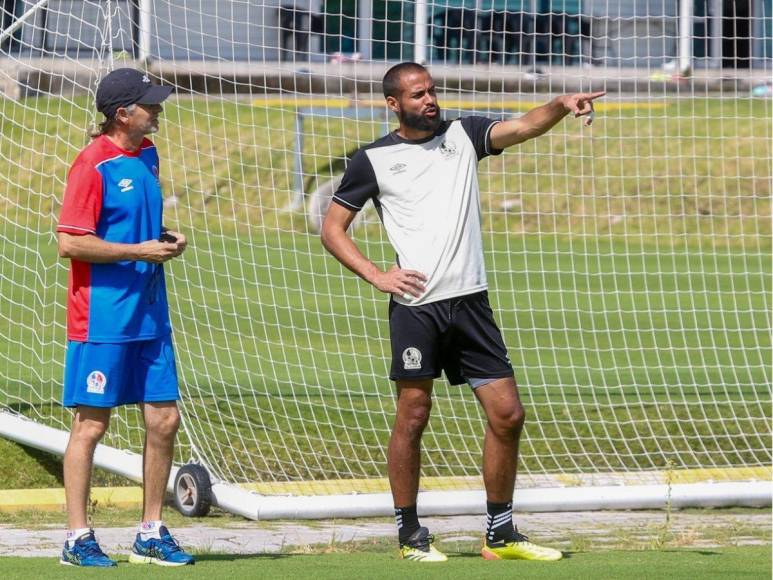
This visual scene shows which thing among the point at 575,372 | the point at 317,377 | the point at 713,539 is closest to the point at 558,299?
the point at 575,372

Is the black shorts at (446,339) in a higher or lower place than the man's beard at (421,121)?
lower

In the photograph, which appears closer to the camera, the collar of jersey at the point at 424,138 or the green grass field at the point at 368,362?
the collar of jersey at the point at 424,138

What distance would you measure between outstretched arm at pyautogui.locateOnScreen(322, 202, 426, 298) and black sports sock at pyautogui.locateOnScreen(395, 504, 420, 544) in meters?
0.92

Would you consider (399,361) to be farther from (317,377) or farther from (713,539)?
(317,377)

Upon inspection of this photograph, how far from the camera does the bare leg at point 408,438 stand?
638cm

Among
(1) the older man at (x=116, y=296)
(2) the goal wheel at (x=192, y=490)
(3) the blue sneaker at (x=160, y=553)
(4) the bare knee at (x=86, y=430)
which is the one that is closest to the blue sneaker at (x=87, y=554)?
(1) the older man at (x=116, y=296)

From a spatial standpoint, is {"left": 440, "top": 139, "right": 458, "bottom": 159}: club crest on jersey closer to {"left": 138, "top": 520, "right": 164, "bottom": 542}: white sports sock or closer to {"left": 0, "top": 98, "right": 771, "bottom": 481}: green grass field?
{"left": 138, "top": 520, "right": 164, "bottom": 542}: white sports sock

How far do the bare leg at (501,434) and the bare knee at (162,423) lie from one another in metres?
1.24

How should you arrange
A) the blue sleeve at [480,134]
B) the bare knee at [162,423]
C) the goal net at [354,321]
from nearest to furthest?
the bare knee at [162,423] < the blue sleeve at [480,134] < the goal net at [354,321]

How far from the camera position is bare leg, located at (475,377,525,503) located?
636cm

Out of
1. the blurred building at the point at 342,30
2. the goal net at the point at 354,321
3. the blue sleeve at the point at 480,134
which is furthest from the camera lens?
the blurred building at the point at 342,30

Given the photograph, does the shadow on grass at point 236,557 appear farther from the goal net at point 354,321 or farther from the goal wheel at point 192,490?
the goal net at point 354,321

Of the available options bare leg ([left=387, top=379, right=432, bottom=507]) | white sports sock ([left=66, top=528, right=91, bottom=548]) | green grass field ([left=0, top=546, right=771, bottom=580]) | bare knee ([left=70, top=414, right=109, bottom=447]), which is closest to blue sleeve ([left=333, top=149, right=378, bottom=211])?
bare leg ([left=387, top=379, right=432, bottom=507])

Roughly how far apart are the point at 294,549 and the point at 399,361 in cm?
119
